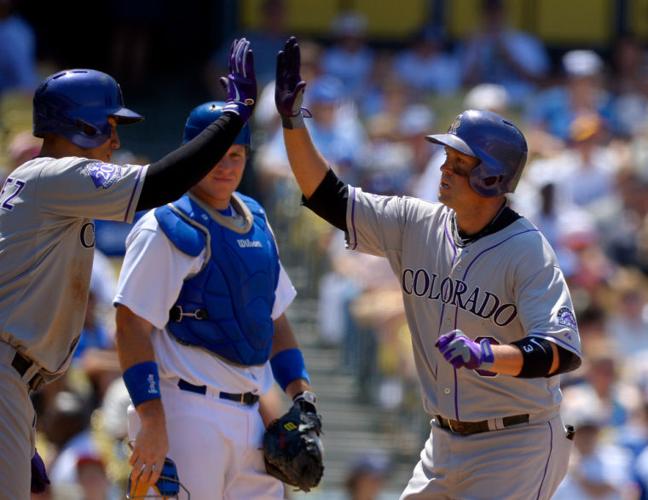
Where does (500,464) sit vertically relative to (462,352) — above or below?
below

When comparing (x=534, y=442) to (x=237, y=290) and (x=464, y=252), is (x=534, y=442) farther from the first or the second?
(x=237, y=290)

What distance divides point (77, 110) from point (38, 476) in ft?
4.33

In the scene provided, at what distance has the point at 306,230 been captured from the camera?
1112cm

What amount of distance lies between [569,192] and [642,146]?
131 cm

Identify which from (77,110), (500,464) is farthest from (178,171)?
(500,464)

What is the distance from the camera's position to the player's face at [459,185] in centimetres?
522

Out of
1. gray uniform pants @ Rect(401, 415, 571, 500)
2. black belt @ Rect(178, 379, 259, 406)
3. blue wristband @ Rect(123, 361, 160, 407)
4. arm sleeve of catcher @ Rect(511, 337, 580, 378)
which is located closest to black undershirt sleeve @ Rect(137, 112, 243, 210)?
blue wristband @ Rect(123, 361, 160, 407)

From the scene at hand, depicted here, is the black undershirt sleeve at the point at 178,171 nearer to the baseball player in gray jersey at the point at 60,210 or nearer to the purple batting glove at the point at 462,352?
the baseball player in gray jersey at the point at 60,210

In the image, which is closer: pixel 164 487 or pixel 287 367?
pixel 164 487

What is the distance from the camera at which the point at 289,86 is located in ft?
17.2

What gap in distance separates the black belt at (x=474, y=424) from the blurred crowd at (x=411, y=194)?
2.84 metres

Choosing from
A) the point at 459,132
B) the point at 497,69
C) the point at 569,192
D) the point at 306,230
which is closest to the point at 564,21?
the point at 497,69

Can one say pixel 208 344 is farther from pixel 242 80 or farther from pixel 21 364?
pixel 242 80

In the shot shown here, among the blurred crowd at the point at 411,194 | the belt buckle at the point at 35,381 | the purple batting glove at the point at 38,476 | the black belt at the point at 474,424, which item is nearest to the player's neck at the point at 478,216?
the black belt at the point at 474,424
